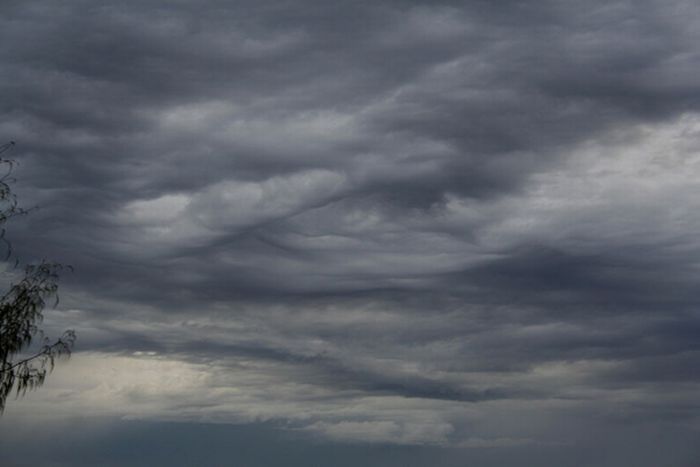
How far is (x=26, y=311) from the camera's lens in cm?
5678

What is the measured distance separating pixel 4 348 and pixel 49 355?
2.01m

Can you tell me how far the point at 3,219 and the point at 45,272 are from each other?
3.31 meters

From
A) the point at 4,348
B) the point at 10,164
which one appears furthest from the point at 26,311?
the point at 10,164

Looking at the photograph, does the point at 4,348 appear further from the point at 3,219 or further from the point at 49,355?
the point at 3,219

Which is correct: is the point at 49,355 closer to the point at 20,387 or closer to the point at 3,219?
the point at 20,387

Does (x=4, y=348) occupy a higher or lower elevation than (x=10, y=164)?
lower

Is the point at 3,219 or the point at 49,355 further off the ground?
the point at 3,219

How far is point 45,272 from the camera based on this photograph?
57.8 m

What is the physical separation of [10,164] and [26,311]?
6.78m

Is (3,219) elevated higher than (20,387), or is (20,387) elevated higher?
(3,219)

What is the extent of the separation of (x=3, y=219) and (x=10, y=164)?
253 centimetres

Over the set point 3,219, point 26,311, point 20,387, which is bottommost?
point 20,387

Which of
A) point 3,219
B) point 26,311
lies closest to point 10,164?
point 3,219

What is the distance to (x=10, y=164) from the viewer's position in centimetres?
5609
